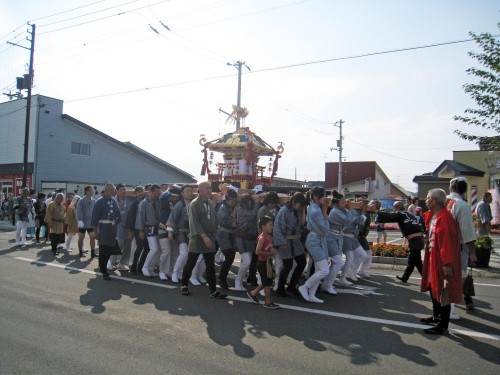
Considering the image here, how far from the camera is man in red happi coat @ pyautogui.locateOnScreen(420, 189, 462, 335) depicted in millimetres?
4793

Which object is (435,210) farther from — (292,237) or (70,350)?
(70,350)

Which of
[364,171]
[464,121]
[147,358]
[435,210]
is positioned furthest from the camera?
[364,171]

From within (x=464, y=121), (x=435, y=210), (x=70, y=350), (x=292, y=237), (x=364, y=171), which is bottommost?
(x=70, y=350)

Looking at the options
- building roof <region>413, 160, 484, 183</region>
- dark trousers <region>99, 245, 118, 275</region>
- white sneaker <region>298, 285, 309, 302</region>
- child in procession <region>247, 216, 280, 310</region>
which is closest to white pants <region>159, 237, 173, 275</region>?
dark trousers <region>99, 245, 118, 275</region>

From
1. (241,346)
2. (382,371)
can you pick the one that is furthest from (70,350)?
(382,371)


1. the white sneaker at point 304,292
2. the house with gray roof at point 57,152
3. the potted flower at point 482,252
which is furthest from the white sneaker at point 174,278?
the house with gray roof at point 57,152

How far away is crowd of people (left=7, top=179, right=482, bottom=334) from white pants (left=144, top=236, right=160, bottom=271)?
0.8 inches

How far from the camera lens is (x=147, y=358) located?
13.6 ft

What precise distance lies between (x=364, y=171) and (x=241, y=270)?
151ft

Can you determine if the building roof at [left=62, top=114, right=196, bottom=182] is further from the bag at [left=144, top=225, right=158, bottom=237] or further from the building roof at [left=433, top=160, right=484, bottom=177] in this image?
the bag at [left=144, top=225, right=158, bottom=237]

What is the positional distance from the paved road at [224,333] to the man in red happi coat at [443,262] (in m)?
0.34

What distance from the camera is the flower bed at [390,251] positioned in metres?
10.1

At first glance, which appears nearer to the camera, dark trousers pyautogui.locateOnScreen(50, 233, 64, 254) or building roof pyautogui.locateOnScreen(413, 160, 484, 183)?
dark trousers pyautogui.locateOnScreen(50, 233, 64, 254)

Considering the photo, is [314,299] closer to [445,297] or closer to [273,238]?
[273,238]
